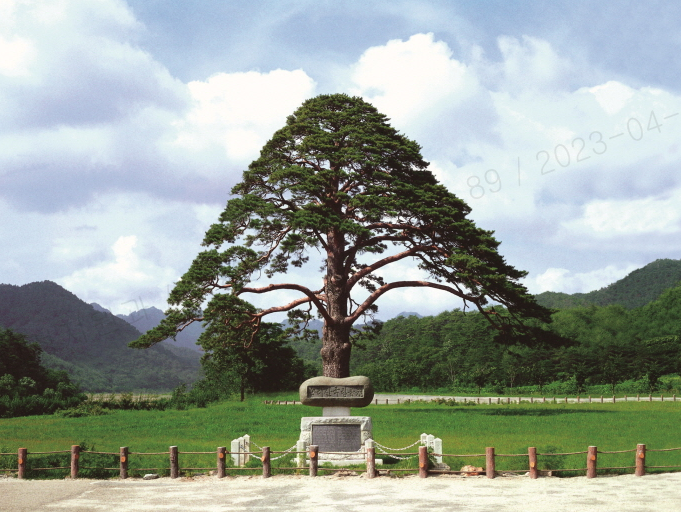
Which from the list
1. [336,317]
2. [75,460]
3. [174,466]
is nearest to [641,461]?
[174,466]

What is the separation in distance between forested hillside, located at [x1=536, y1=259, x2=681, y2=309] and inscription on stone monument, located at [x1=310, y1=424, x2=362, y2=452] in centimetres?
13417

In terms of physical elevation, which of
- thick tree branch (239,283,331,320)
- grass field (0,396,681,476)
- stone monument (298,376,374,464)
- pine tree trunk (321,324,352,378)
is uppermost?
thick tree branch (239,283,331,320)

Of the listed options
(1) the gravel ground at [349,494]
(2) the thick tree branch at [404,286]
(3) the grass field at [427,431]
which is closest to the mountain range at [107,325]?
(3) the grass field at [427,431]

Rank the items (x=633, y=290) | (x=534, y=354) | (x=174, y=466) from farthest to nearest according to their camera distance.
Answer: (x=633, y=290)
(x=534, y=354)
(x=174, y=466)

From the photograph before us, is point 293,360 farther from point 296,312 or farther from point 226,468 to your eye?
point 226,468

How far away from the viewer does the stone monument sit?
63.2 feet

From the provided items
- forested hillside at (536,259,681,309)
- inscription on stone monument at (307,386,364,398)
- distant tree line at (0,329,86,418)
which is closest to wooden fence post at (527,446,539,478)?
inscription on stone monument at (307,386,364,398)

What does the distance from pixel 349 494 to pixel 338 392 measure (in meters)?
5.47

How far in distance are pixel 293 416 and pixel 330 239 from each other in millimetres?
13791

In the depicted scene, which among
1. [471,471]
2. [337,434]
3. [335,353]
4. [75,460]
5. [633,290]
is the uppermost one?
[633,290]

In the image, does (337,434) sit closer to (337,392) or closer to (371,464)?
(337,392)

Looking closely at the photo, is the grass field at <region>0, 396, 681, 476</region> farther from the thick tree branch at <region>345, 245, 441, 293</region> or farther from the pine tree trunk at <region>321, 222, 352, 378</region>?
the thick tree branch at <region>345, 245, 441, 293</region>

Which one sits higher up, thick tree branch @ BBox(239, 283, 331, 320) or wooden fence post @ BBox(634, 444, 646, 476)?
thick tree branch @ BBox(239, 283, 331, 320)

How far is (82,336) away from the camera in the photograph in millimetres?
Result: 168500
